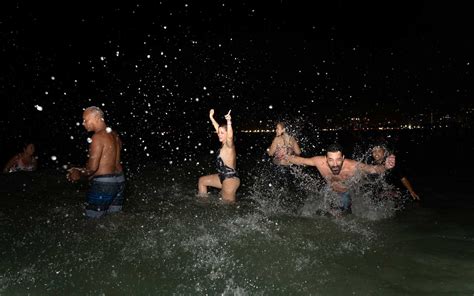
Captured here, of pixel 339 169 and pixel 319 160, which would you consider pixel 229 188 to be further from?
pixel 339 169

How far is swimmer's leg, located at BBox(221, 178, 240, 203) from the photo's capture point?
23.4ft

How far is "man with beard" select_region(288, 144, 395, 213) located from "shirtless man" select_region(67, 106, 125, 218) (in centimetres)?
317

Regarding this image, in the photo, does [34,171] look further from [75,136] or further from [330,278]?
[75,136]

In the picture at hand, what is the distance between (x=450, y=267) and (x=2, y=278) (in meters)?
4.95

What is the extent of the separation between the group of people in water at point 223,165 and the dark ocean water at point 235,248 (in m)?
0.34

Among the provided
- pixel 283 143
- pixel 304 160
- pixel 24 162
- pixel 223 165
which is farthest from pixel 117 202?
pixel 24 162

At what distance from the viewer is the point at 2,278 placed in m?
4.09

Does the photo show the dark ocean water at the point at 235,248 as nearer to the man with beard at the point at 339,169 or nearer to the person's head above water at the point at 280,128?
the man with beard at the point at 339,169

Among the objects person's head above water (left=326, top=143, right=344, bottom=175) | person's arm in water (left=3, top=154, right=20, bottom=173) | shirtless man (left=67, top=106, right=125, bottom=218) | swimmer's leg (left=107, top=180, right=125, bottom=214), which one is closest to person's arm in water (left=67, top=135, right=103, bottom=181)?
shirtless man (left=67, top=106, right=125, bottom=218)

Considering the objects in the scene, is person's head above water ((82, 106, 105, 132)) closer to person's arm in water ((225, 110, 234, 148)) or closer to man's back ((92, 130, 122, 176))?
man's back ((92, 130, 122, 176))

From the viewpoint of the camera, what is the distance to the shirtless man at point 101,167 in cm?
534

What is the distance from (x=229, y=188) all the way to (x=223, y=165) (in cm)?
45

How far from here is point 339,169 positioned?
21.8ft

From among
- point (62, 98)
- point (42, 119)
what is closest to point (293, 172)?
point (62, 98)
